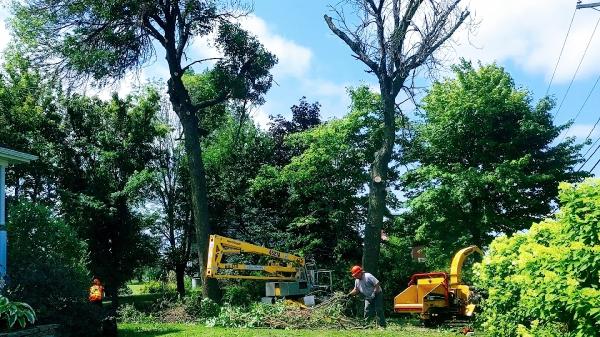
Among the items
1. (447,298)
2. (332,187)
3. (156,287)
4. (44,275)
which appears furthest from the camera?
(156,287)

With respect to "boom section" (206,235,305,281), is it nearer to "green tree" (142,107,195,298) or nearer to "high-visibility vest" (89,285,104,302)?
"high-visibility vest" (89,285,104,302)

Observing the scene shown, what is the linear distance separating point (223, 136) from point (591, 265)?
1004 inches

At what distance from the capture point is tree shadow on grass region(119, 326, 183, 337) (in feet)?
41.5

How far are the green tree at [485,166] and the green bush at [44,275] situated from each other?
13.4 m

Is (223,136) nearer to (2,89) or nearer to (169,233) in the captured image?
(169,233)

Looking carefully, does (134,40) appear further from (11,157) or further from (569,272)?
(569,272)

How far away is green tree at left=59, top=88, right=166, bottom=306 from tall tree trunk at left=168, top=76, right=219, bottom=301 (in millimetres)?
A: 5393

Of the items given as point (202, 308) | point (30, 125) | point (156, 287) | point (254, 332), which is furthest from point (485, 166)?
point (156, 287)

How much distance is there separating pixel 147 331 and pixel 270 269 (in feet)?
16.0

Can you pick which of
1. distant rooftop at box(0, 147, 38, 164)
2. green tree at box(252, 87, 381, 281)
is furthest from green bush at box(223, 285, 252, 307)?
distant rooftop at box(0, 147, 38, 164)

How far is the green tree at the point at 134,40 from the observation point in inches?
720

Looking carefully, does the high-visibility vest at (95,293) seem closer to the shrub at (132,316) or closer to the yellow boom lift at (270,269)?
the shrub at (132,316)

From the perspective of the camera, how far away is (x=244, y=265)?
53.7 ft

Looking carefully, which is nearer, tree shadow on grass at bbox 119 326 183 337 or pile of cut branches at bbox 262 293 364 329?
tree shadow on grass at bbox 119 326 183 337
